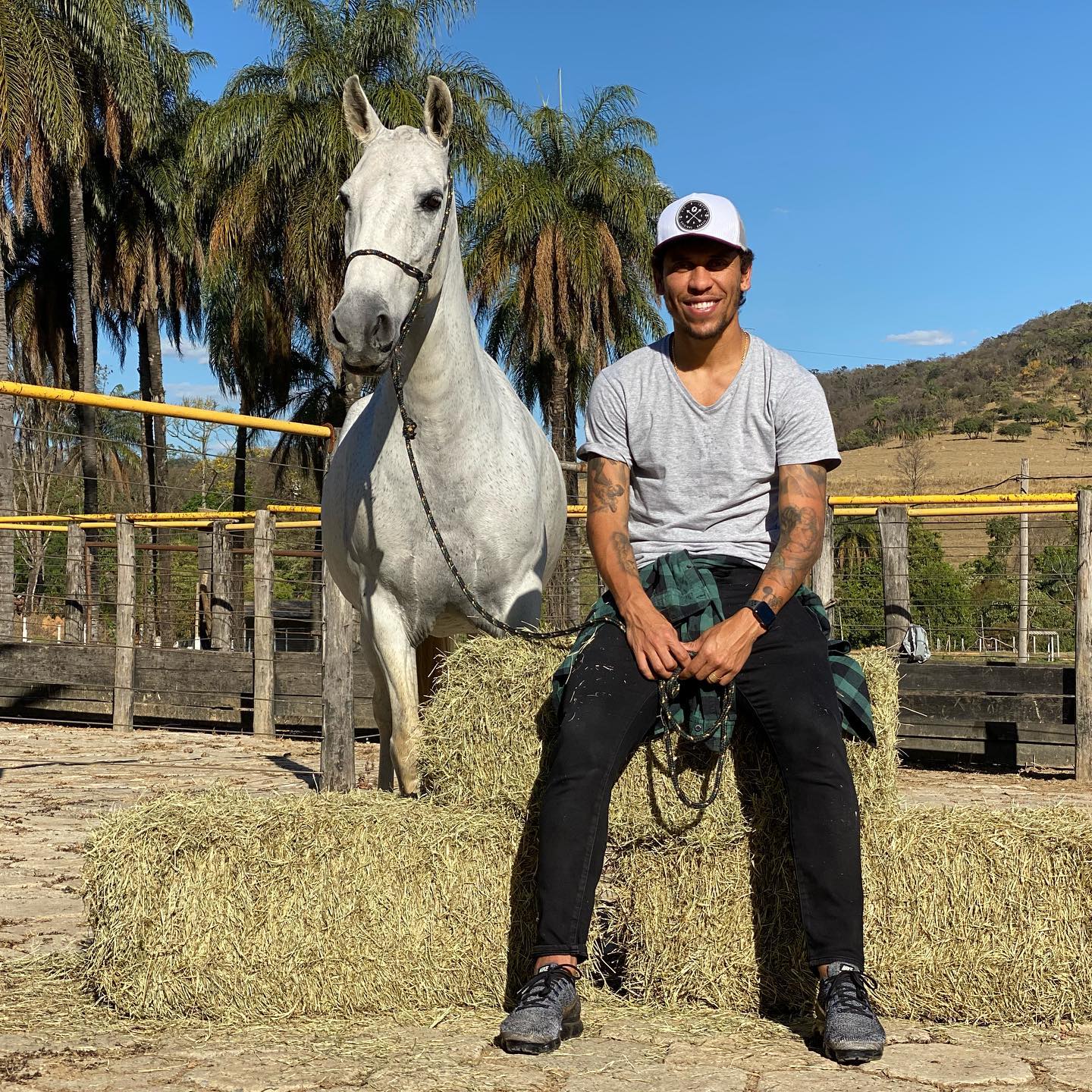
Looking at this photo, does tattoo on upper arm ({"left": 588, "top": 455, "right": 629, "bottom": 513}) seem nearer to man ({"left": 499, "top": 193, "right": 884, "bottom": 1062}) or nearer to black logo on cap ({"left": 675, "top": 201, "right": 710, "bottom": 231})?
man ({"left": 499, "top": 193, "right": 884, "bottom": 1062})

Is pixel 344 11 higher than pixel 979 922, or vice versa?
pixel 344 11

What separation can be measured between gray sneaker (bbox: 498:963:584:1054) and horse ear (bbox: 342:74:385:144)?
2.57 metres

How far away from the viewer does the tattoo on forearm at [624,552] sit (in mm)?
2965

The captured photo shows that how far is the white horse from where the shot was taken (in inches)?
140

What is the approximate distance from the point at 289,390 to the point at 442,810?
87.0 ft

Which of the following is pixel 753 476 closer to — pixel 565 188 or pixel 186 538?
pixel 565 188

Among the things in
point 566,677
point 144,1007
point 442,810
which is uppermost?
point 566,677

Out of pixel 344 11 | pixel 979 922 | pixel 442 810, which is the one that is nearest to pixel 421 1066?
pixel 442 810

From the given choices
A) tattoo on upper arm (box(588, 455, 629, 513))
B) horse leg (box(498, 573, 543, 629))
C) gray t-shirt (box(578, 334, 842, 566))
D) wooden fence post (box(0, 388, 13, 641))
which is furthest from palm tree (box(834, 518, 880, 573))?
wooden fence post (box(0, 388, 13, 641))

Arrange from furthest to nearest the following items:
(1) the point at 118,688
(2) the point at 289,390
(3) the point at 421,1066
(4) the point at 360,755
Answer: (2) the point at 289,390, (1) the point at 118,688, (4) the point at 360,755, (3) the point at 421,1066

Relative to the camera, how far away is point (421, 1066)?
8.11 feet

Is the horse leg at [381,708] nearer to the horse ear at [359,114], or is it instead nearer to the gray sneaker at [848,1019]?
the horse ear at [359,114]

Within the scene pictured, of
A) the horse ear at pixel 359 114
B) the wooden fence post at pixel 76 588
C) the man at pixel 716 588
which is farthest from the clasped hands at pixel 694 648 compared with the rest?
the wooden fence post at pixel 76 588

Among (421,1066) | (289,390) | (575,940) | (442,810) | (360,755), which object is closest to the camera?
(421,1066)
